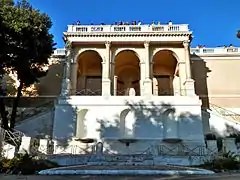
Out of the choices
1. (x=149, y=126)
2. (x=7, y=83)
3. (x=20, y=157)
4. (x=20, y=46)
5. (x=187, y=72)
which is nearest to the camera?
(x=20, y=157)

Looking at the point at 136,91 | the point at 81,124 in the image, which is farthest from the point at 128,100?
the point at 136,91

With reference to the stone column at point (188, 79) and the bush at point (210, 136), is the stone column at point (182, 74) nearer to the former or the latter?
the stone column at point (188, 79)

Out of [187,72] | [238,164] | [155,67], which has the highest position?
[155,67]

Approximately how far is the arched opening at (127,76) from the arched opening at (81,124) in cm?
721

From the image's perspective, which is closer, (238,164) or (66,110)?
(238,164)

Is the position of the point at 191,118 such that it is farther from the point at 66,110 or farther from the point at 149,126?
the point at 66,110

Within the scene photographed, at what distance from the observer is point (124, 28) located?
90.1 ft

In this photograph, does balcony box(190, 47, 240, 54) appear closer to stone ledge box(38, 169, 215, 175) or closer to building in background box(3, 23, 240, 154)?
building in background box(3, 23, 240, 154)

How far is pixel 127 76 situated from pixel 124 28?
20.1 feet

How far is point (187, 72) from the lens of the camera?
26.1m

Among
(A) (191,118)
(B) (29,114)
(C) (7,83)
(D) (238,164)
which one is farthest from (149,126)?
(C) (7,83)

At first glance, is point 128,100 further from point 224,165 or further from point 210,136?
point 224,165

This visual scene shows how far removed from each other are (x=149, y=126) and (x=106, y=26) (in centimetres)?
987

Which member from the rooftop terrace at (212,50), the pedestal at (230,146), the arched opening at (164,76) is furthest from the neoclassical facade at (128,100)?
the rooftop terrace at (212,50)
